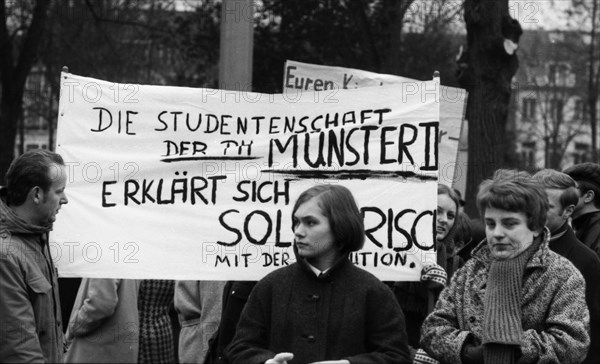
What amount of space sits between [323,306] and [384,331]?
270 millimetres

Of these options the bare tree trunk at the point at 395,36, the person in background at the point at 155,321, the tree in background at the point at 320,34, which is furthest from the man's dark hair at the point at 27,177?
the tree in background at the point at 320,34

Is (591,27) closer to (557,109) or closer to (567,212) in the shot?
(557,109)

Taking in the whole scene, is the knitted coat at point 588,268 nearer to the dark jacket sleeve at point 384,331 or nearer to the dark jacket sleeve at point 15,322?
the dark jacket sleeve at point 384,331

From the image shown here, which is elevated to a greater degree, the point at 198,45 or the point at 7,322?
the point at 198,45

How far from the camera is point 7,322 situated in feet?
15.5

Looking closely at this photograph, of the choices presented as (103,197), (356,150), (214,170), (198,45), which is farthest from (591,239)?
(198,45)

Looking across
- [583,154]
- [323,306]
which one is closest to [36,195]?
[323,306]

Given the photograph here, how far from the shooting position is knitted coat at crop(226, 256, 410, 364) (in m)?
4.55

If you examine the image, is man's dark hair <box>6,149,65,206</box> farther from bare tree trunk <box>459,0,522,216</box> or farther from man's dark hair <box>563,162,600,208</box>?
bare tree trunk <box>459,0,522,216</box>

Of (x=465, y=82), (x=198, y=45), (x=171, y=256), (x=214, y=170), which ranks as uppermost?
(x=198, y=45)

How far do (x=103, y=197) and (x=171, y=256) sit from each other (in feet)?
1.64

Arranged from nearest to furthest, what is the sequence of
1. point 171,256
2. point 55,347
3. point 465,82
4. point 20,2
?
1. point 55,347
2. point 171,256
3. point 465,82
4. point 20,2

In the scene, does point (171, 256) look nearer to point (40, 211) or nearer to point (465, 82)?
point (40, 211)

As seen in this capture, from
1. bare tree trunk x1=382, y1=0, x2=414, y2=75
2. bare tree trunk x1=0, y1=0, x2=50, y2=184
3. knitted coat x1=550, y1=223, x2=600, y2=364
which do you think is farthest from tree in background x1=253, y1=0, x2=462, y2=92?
knitted coat x1=550, y1=223, x2=600, y2=364
